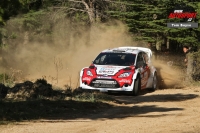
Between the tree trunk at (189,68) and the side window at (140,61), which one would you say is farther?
the tree trunk at (189,68)

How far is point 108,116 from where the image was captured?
43.7 ft

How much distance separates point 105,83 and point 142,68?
1852 millimetres

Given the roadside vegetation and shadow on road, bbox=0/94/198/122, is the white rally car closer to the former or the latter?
the roadside vegetation

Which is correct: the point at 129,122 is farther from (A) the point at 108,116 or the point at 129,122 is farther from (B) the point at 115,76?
(B) the point at 115,76

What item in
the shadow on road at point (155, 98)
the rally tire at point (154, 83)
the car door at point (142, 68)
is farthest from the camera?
the rally tire at point (154, 83)

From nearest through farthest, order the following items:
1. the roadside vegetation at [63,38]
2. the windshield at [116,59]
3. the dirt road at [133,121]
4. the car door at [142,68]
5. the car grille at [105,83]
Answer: the dirt road at [133,121], the roadside vegetation at [63,38], the car grille at [105,83], the car door at [142,68], the windshield at [116,59]

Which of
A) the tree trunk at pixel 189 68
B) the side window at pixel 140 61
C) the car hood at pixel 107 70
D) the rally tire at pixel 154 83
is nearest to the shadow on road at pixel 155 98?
the car hood at pixel 107 70

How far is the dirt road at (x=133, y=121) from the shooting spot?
10961mm

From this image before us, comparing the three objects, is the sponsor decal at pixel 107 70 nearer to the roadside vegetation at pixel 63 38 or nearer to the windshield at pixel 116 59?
the windshield at pixel 116 59

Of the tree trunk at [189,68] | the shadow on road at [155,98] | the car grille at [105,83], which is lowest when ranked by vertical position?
the tree trunk at [189,68]

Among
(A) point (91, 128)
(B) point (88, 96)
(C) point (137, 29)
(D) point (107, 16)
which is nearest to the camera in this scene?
(A) point (91, 128)

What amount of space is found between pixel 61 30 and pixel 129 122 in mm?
31247

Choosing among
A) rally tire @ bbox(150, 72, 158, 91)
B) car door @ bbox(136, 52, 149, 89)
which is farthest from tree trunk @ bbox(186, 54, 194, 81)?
car door @ bbox(136, 52, 149, 89)

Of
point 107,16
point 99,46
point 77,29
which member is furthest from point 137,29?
point 77,29
